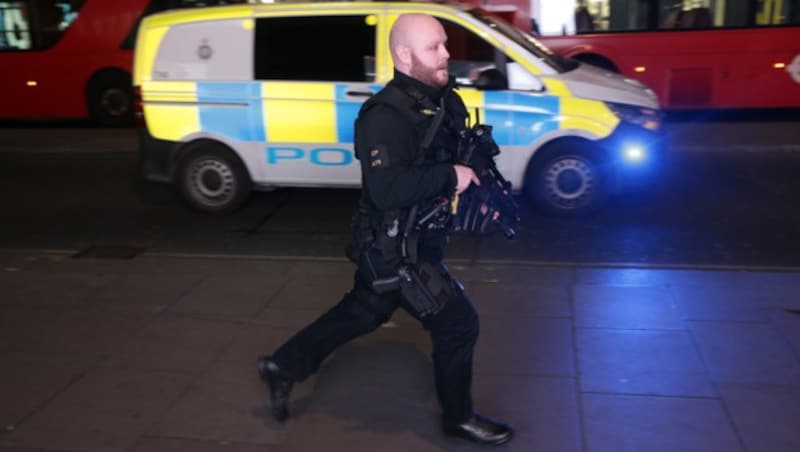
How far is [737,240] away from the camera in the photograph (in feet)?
21.9

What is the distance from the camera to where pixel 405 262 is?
324 cm

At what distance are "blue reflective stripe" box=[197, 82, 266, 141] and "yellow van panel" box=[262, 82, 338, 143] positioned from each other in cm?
10

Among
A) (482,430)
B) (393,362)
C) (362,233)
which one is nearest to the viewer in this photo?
(362,233)

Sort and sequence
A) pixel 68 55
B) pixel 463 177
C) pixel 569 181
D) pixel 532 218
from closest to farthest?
pixel 463 177
pixel 569 181
pixel 532 218
pixel 68 55

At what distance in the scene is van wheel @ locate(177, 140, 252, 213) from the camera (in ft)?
25.0

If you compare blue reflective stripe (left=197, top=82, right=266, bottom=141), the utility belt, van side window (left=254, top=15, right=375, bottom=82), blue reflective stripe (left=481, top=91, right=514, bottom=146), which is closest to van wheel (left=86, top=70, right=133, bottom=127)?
blue reflective stripe (left=197, top=82, right=266, bottom=141)

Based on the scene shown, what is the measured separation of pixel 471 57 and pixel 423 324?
4221 mm

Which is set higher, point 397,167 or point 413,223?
point 397,167

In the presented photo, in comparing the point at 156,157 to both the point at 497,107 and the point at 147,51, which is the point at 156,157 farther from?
the point at 497,107

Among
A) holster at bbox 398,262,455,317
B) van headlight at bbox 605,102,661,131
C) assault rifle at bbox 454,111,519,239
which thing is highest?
assault rifle at bbox 454,111,519,239

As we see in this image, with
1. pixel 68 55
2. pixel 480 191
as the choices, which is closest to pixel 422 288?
pixel 480 191

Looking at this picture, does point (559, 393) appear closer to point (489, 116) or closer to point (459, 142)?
point (459, 142)

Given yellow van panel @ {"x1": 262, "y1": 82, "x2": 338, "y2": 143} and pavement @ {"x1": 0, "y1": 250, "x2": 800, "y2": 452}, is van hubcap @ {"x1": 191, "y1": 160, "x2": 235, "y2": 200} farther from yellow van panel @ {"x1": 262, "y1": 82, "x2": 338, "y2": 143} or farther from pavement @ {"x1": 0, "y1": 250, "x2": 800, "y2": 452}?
pavement @ {"x1": 0, "y1": 250, "x2": 800, "y2": 452}

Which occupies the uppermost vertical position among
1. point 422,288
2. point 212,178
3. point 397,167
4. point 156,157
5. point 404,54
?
point 404,54
